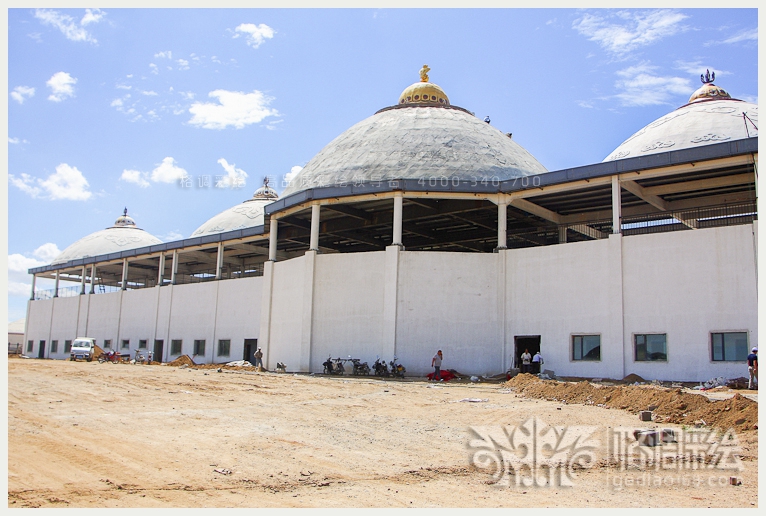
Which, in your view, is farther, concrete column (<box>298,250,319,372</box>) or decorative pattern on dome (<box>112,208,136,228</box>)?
decorative pattern on dome (<box>112,208,136,228</box>)

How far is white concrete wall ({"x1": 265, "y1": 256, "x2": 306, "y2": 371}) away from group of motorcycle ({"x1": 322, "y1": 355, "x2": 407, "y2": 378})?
6.07 feet

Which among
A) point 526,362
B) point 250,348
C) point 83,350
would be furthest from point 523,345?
point 83,350

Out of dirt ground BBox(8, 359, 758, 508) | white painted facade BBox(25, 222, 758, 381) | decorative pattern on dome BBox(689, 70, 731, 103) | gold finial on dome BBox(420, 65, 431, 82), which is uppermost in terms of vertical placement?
gold finial on dome BBox(420, 65, 431, 82)

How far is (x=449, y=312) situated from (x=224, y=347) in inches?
606

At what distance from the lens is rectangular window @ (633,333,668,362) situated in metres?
22.6

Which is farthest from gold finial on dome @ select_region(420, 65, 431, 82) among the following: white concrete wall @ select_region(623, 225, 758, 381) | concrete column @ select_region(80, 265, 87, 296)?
concrete column @ select_region(80, 265, 87, 296)

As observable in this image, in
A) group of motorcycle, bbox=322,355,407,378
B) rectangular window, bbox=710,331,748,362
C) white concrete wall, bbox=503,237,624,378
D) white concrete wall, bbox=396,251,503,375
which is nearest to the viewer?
rectangular window, bbox=710,331,748,362

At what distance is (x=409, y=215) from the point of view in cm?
3177

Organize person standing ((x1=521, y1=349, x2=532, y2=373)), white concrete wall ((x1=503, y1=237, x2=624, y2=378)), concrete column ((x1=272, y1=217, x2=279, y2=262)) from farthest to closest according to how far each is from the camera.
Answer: concrete column ((x1=272, y1=217, x2=279, y2=262))
person standing ((x1=521, y1=349, x2=532, y2=373))
white concrete wall ((x1=503, y1=237, x2=624, y2=378))

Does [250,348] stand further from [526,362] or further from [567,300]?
[567,300]

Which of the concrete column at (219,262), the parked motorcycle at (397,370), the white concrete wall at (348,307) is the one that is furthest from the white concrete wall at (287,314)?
the concrete column at (219,262)

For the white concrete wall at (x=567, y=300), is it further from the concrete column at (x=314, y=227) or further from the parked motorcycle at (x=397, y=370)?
the concrete column at (x=314, y=227)

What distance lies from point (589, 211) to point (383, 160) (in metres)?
9.66

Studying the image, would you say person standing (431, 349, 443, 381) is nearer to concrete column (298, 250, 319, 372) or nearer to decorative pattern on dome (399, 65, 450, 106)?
concrete column (298, 250, 319, 372)
